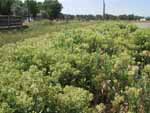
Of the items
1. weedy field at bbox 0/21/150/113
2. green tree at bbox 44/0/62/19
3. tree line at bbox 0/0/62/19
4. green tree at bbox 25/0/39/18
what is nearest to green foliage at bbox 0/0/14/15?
tree line at bbox 0/0/62/19

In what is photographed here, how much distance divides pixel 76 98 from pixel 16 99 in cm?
64

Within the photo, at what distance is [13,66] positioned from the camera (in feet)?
17.5

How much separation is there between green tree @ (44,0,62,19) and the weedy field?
93.9m

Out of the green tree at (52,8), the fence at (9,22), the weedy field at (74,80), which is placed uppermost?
the weedy field at (74,80)

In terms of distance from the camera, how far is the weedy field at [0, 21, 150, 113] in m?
4.19

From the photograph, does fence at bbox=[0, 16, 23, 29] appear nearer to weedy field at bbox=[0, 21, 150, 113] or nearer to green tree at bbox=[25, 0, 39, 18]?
weedy field at bbox=[0, 21, 150, 113]

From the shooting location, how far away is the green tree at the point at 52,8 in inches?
3967

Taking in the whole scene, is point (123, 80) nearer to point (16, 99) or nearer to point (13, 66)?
Answer: point (13, 66)

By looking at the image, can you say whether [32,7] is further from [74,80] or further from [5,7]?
[74,80]

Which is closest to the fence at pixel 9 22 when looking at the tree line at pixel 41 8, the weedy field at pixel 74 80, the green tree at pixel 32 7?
the weedy field at pixel 74 80

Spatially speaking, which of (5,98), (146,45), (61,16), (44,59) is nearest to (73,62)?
(44,59)

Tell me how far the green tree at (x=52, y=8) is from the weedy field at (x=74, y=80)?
93876mm

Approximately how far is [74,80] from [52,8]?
319 feet

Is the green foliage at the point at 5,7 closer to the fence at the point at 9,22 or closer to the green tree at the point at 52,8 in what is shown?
the green tree at the point at 52,8
